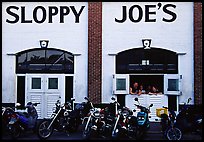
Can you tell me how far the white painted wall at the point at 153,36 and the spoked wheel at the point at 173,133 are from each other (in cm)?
467

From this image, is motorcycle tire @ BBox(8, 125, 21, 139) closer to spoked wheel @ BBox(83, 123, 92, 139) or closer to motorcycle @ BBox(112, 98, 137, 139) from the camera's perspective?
spoked wheel @ BBox(83, 123, 92, 139)

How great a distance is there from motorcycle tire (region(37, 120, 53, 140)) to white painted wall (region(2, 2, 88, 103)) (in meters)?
4.48

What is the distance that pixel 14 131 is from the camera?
1007 cm

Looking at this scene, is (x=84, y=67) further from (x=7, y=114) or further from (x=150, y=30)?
(x=7, y=114)

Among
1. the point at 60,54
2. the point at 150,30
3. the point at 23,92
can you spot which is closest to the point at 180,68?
the point at 150,30

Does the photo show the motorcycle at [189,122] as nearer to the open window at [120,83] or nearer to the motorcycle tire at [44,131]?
the motorcycle tire at [44,131]

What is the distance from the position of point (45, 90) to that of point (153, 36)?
518 cm

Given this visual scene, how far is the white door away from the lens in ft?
48.6

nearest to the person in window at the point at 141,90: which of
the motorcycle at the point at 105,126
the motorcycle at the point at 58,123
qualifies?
the motorcycle at the point at 58,123

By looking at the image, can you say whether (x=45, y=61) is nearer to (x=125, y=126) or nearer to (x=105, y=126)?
(x=105, y=126)

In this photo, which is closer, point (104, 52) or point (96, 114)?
point (96, 114)

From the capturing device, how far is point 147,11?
575 inches

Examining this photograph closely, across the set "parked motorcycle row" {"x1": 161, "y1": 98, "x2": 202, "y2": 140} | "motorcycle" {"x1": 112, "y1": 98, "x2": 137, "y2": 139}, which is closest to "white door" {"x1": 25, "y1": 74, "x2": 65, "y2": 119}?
"motorcycle" {"x1": 112, "y1": 98, "x2": 137, "y2": 139}

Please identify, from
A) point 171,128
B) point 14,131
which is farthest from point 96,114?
point 14,131
